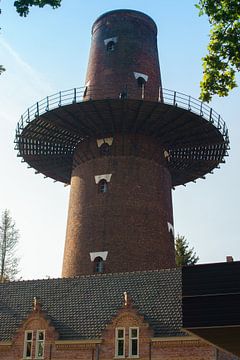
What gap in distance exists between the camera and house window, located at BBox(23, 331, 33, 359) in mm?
27250

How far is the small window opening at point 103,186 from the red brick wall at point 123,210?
224 millimetres

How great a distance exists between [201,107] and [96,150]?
19.4 feet

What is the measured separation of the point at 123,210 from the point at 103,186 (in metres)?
2.01

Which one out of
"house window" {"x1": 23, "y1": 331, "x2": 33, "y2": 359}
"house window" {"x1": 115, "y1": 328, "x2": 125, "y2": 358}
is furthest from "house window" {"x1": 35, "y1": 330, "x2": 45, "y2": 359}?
"house window" {"x1": 115, "y1": 328, "x2": 125, "y2": 358}

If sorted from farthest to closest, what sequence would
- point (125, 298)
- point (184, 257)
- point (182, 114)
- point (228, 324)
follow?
point (184, 257), point (182, 114), point (125, 298), point (228, 324)

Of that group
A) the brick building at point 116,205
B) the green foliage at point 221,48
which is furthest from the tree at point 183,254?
the green foliage at point 221,48

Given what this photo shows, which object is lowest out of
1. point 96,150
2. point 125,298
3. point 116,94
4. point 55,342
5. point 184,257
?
point 55,342

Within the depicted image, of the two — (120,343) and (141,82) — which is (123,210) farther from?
(120,343)

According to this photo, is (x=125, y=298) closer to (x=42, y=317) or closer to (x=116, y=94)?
(x=42, y=317)

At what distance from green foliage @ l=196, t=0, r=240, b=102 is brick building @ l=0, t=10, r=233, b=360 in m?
11.9

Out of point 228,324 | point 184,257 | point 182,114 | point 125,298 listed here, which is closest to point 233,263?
point 228,324

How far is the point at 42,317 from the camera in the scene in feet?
91.2

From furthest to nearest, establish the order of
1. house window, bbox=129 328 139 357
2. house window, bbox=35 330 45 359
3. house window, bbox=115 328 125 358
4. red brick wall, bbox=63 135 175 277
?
red brick wall, bbox=63 135 175 277 → house window, bbox=35 330 45 359 → house window, bbox=115 328 125 358 → house window, bbox=129 328 139 357

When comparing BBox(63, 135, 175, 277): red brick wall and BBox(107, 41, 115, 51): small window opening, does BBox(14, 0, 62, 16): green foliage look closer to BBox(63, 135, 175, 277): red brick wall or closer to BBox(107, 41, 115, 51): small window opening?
BBox(63, 135, 175, 277): red brick wall
